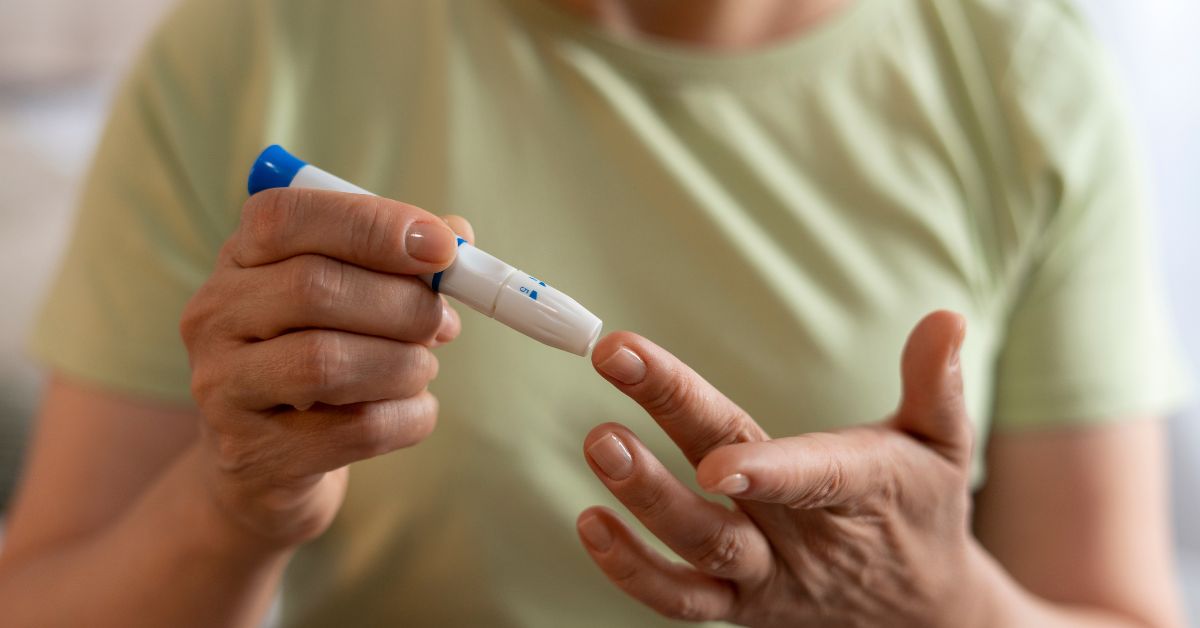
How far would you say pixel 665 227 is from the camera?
62cm

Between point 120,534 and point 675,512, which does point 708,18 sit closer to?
point 675,512

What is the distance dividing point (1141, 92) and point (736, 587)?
770mm

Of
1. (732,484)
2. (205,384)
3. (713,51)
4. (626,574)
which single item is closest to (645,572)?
(626,574)

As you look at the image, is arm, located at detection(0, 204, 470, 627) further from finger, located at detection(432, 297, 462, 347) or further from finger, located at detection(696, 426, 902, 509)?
finger, located at detection(696, 426, 902, 509)

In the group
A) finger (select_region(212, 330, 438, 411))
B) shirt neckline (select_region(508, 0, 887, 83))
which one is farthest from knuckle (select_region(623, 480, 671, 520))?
shirt neckline (select_region(508, 0, 887, 83))

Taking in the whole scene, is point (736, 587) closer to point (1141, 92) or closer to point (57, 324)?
point (57, 324)

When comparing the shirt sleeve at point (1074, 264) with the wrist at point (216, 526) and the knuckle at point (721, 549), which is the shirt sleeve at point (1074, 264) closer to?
the knuckle at point (721, 549)

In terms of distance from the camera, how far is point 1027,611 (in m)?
0.58

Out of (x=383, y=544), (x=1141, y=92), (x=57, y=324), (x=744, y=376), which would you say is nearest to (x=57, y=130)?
(x=57, y=324)

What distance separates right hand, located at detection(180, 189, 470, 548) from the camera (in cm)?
40

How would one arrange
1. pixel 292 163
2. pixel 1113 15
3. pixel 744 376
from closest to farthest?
pixel 292 163 < pixel 744 376 < pixel 1113 15

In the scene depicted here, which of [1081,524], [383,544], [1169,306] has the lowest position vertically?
[1169,306]

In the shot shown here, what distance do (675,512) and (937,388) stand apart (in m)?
0.13

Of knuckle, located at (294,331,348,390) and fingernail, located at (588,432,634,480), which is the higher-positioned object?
knuckle, located at (294,331,348,390)
